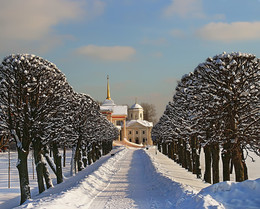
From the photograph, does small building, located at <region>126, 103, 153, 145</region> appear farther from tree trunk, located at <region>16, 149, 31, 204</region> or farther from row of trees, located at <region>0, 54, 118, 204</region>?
tree trunk, located at <region>16, 149, 31, 204</region>

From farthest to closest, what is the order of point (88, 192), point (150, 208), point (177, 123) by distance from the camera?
point (177, 123) < point (88, 192) < point (150, 208)

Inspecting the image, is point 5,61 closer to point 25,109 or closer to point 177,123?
point 25,109

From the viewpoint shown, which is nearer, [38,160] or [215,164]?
[215,164]

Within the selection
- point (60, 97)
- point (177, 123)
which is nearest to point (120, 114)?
point (177, 123)

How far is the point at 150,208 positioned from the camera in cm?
1344

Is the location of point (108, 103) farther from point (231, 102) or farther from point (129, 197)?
point (129, 197)

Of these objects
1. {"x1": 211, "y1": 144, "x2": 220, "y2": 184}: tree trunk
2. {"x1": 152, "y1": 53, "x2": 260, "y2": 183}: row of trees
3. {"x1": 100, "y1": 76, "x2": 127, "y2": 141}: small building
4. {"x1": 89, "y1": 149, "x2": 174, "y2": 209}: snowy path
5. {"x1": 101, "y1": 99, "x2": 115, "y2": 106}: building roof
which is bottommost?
{"x1": 89, "y1": 149, "x2": 174, "y2": 209}: snowy path

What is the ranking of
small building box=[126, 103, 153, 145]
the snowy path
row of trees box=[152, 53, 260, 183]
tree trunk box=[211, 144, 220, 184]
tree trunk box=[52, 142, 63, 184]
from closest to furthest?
1. the snowy path
2. row of trees box=[152, 53, 260, 183]
3. tree trunk box=[211, 144, 220, 184]
4. tree trunk box=[52, 142, 63, 184]
5. small building box=[126, 103, 153, 145]

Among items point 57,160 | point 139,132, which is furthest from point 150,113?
point 57,160

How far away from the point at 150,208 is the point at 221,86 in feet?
33.3

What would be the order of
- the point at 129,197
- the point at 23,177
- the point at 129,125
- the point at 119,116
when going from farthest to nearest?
1. the point at 129,125
2. the point at 119,116
3. the point at 23,177
4. the point at 129,197

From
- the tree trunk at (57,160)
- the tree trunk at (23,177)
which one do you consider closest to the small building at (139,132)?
the tree trunk at (57,160)

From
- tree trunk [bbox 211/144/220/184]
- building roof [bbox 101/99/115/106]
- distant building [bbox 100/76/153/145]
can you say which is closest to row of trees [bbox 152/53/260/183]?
tree trunk [bbox 211/144/220/184]

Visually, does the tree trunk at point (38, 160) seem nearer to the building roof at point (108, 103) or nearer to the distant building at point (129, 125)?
the distant building at point (129, 125)
